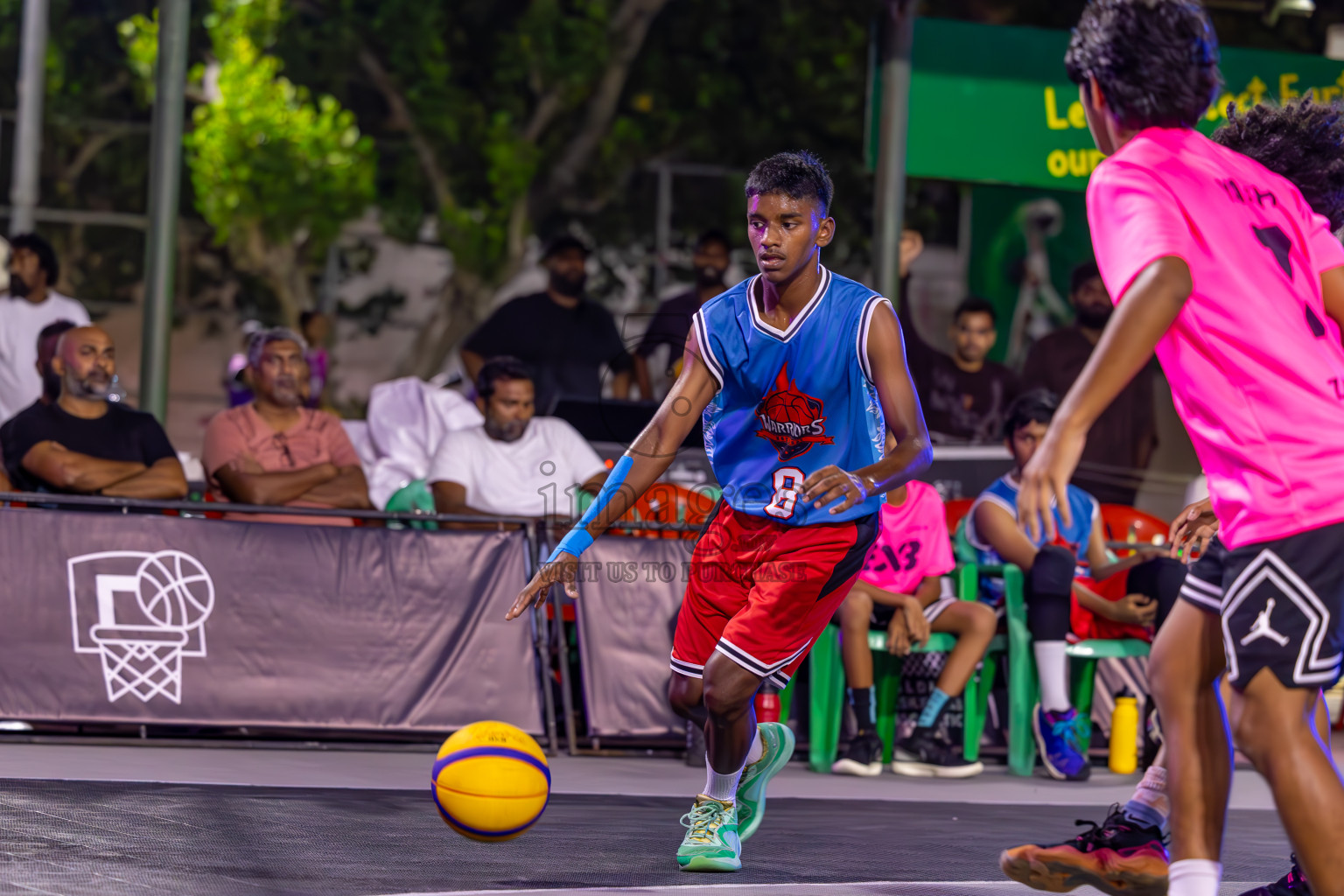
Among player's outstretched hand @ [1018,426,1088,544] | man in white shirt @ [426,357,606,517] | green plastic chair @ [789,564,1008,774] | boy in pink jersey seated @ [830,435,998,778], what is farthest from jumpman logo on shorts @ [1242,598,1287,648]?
man in white shirt @ [426,357,606,517]

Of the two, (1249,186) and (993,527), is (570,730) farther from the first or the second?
(1249,186)

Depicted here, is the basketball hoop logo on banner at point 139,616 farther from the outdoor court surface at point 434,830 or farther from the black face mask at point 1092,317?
the black face mask at point 1092,317

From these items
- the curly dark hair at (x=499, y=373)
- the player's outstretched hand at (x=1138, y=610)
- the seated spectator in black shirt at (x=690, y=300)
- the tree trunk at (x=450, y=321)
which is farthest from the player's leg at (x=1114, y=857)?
the tree trunk at (x=450, y=321)

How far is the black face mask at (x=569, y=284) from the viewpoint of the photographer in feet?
36.2

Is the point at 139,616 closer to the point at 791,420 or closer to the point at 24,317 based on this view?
the point at 24,317

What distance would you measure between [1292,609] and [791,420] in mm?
1997

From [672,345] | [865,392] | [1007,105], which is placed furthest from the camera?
[672,345]

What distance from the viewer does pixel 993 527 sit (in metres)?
8.41

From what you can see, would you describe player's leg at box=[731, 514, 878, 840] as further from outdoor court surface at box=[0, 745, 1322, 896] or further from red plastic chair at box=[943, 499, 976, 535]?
red plastic chair at box=[943, 499, 976, 535]

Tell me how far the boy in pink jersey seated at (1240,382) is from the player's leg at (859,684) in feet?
14.5

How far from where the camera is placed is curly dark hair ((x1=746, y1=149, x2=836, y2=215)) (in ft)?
16.6

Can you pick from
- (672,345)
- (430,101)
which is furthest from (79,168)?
(672,345)

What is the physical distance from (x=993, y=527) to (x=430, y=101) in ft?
41.3

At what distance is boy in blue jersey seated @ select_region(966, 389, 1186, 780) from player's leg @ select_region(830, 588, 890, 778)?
33.8 inches
